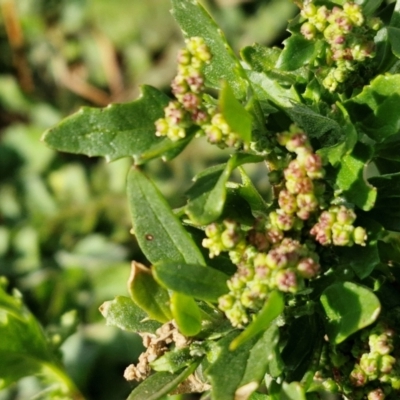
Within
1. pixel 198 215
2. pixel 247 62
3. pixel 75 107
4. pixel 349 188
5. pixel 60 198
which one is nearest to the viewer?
pixel 198 215

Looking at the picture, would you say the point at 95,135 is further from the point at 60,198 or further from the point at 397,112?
the point at 60,198

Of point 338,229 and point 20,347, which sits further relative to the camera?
point 20,347

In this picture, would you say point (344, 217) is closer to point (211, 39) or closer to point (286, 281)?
point (286, 281)

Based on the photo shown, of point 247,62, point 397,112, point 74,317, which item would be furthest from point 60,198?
point 397,112

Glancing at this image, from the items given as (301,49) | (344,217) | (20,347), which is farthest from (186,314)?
(20,347)

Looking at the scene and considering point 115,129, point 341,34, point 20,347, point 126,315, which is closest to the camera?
point 115,129

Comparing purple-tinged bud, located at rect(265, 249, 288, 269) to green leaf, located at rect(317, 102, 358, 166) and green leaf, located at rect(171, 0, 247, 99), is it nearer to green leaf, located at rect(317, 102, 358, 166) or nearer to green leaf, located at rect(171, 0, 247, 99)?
green leaf, located at rect(317, 102, 358, 166)

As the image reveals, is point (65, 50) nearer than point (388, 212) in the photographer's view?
No
